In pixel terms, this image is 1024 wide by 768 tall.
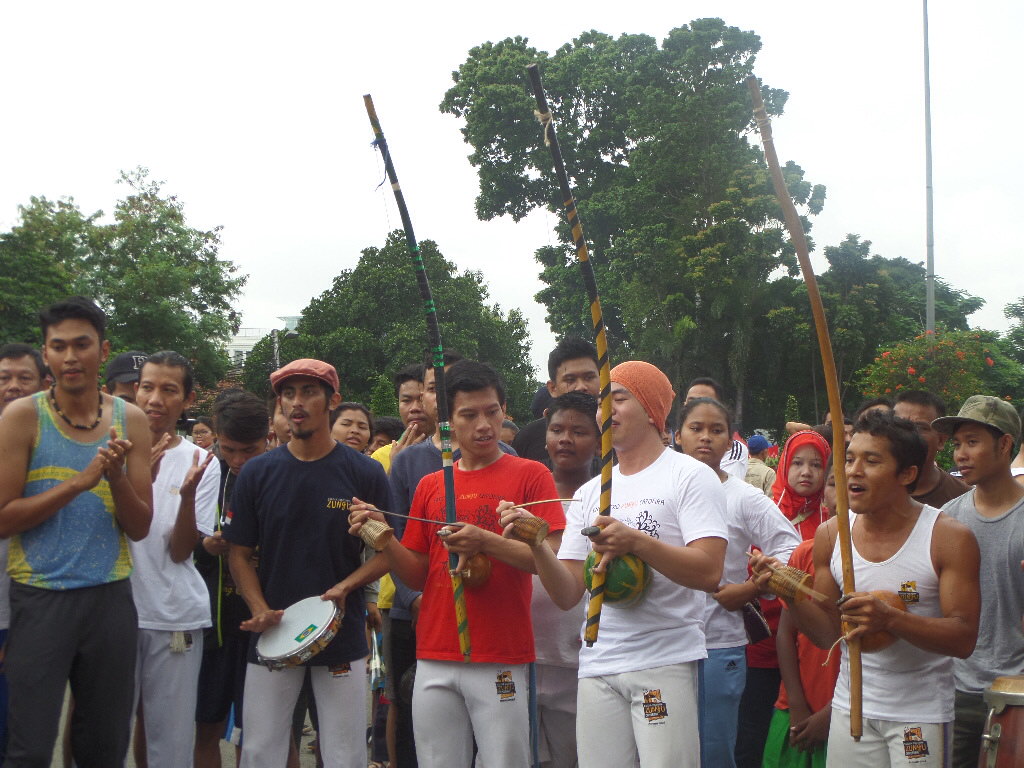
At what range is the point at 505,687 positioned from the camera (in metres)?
4.24

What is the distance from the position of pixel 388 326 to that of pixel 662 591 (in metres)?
42.6

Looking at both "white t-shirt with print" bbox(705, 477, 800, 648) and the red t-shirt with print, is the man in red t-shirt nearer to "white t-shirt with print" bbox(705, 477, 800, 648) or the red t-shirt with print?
the red t-shirt with print

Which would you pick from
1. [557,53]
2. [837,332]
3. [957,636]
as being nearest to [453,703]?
[957,636]

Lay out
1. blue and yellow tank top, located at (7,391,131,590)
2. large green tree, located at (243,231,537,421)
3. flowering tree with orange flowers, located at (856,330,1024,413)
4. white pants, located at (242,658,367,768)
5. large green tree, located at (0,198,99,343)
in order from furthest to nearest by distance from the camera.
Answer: large green tree, located at (243,231,537,421), large green tree, located at (0,198,99,343), flowering tree with orange flowers, located at (856,330,1024,413), white pants, located at (242,658,367,768), blue and yellow tank top, located at (7,391,131,590)

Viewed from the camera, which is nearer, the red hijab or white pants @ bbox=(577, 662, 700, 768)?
white pants @ bbox=(577, 662, 700, 768)

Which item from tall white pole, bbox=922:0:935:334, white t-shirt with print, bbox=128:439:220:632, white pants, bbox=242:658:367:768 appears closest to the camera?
white pants, bbox=242:658:367:768

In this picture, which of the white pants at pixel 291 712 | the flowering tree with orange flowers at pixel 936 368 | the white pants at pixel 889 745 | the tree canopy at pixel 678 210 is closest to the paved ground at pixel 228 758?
the white pants at pixel 291 712

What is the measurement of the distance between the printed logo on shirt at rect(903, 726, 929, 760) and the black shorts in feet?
10.7

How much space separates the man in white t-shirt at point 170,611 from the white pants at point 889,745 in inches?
117

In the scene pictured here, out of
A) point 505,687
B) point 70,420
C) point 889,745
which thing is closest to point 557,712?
point 505,687

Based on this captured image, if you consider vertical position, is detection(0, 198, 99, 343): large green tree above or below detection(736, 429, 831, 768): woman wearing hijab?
above

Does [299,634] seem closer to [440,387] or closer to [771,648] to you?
[440,387]

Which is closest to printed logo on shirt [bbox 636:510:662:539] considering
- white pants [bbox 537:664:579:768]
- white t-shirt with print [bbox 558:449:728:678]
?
white t-shirt with print [bbox 558:449:728:678]

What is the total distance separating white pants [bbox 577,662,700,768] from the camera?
147 inches
